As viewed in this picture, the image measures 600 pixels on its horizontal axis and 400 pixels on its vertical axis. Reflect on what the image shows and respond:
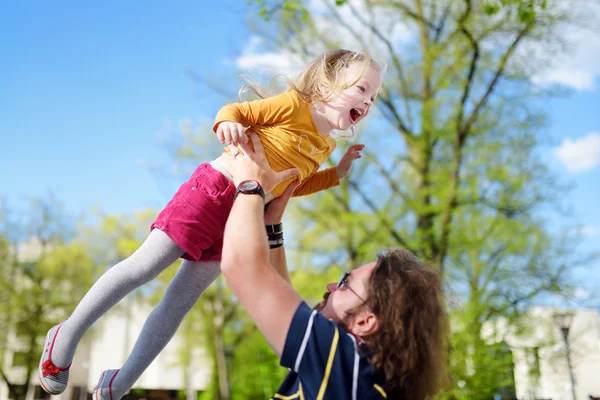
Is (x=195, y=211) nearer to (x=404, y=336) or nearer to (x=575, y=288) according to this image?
(x=404, y=336)

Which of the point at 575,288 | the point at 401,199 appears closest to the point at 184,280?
the point at 401,199

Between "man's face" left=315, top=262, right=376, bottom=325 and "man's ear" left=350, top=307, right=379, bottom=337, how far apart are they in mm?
33

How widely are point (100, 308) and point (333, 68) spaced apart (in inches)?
44.7

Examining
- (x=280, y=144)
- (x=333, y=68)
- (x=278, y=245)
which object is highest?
(x=333, y=68)

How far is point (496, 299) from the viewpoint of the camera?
1095 centimetres

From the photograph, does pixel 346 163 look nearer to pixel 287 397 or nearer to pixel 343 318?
pixel 343 318

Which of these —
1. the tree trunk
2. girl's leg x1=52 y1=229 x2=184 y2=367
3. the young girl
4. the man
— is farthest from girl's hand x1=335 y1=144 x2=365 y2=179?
the tree trunk

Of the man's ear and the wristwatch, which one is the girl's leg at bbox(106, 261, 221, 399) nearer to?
the wristwatch

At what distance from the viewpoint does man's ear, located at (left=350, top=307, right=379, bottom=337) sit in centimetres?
152

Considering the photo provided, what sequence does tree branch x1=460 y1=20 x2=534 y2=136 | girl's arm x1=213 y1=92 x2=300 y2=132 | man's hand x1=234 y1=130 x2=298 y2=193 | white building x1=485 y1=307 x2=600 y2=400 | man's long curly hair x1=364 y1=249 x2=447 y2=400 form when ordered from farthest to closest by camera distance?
white building x1=485 y1=307 x2=600 y2=400 → tree branch x1=460 y1=20 x2=534 y2=136 → girl's arm x1=213 y1=92 x2=300 y2=132 → man's hand x1=234 y1=130 x2=298 y2=193 → man's long curly hair x1=364 y1=249 x2=447 y2=400

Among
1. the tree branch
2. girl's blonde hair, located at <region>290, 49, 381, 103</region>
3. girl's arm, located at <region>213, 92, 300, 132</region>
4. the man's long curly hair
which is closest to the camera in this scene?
the man's long curly hair

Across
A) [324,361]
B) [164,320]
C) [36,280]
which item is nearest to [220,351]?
[36,280]

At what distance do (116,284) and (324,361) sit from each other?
2.58 ft

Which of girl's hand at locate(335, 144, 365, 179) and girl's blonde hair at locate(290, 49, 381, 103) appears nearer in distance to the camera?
girl's blonde hair at locate(290, 49, 381, 103)
